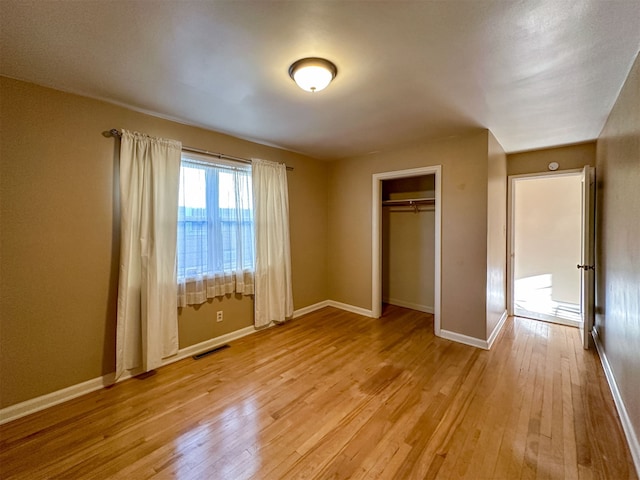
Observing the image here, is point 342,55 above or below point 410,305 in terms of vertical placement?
above

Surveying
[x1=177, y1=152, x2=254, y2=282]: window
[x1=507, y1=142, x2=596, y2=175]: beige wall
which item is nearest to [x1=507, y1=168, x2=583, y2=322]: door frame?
[x1=507, y1=142, x2=596, y2=175]: beige wall

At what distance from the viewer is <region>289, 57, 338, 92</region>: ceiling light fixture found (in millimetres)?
1777

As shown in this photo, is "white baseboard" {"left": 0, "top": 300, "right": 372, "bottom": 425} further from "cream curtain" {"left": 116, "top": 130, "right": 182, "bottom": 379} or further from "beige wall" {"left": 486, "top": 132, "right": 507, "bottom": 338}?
"beige wall" {"left": 486, "top": 132, "right": 507, "bottom": 338}

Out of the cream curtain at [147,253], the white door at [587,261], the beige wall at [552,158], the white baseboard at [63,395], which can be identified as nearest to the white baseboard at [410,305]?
the white door at [587,261]

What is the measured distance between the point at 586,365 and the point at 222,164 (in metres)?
4.43

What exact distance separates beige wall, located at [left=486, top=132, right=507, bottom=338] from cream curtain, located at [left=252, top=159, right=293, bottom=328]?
2556 millimetres

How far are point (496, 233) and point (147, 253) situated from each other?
4105mm

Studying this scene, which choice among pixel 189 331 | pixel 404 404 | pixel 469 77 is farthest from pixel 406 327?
pixel 469 77

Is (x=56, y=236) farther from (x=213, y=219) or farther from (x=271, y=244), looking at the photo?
(x=271, y=244)

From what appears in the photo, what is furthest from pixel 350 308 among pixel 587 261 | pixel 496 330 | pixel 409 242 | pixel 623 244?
pixel 623 244

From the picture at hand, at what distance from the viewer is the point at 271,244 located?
12.0ft

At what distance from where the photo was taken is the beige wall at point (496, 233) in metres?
3.15

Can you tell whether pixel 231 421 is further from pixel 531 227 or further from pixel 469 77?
pixel 531 227

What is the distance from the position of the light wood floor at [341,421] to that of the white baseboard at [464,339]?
179 millimetres
